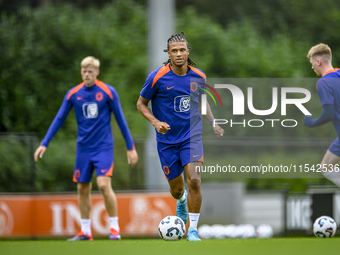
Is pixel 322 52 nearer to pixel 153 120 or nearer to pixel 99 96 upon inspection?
pixel 153 120

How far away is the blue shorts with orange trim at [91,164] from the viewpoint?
272 inches

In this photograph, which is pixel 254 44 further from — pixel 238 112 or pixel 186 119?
pixel 186 119

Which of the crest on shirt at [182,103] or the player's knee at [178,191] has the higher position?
the crest on shirt at [182,103]

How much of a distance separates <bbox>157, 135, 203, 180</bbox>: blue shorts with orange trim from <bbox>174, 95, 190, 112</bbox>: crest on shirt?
0.30 m

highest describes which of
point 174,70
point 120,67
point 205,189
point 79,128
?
point 120,67

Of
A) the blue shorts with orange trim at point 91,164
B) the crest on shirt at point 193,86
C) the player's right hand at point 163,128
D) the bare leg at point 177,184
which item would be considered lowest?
the bare leg at point 177,184

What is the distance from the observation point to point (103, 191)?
6.90m

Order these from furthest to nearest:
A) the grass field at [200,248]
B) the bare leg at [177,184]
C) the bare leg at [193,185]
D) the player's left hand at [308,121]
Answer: the player's left hand at [308,121], the bare leg at [177,184], the bare leg at [193,185], the grass field at [200,248]

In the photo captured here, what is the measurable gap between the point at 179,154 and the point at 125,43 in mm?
12730

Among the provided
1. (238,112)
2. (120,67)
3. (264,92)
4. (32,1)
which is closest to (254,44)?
(120,67)

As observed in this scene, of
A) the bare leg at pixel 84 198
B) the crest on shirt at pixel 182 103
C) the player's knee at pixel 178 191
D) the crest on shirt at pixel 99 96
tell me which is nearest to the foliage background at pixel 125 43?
the bare leg at pixel 84 198

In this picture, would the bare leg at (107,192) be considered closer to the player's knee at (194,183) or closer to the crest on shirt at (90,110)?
the crest on shirt at (90,110)

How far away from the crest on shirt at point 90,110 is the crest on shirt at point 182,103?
157 cm

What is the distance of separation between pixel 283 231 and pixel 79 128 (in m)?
4.69
